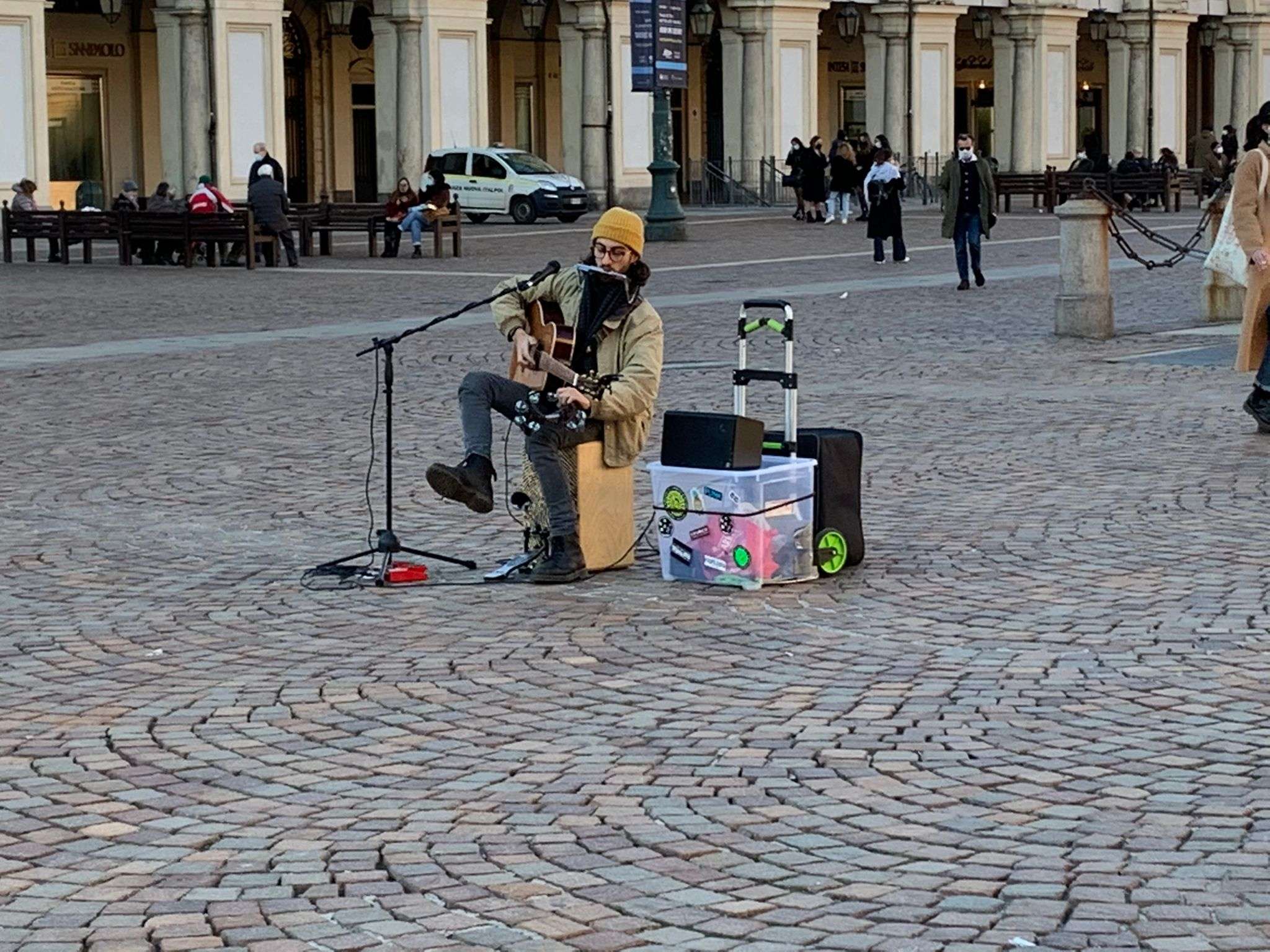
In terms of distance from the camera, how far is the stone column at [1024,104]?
179 feet

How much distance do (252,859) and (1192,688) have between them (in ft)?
9.24

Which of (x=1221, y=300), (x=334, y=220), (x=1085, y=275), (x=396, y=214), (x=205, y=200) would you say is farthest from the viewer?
(x=334, y=220)

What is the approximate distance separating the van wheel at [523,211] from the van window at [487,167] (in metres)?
0.51

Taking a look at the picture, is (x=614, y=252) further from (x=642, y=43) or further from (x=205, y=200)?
(x=642, y=43)

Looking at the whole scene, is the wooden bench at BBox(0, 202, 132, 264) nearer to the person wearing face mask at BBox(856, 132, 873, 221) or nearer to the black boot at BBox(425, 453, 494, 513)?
the person wearing face mask at BBox(856, 132, 873, 221)

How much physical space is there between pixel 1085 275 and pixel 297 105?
32131mm

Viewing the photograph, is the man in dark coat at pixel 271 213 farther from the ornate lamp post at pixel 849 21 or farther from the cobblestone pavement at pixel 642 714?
the ornate lamp post at pixel 849 21

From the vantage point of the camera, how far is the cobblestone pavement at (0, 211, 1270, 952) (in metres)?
4.82

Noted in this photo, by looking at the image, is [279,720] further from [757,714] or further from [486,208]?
[486,208]

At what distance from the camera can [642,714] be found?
6461 mm

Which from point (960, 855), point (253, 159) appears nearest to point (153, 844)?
point (960, 855)

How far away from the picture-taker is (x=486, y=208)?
42219 millimetres

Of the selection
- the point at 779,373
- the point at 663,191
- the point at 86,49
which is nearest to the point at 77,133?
the point at 86,49

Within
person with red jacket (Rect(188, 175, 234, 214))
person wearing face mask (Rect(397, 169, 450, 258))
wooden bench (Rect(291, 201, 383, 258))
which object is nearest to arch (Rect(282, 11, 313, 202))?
person wearing face mask (Rect(397, 169, 450, 258))
